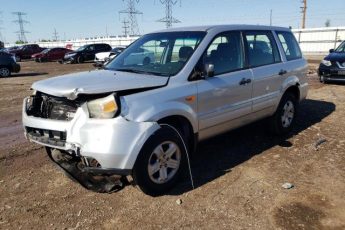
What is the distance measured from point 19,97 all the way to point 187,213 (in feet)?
31.7

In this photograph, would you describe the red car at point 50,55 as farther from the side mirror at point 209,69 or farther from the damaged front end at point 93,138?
A: the side mirror at point 209,69

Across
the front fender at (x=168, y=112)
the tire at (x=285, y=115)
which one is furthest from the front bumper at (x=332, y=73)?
the front fender at (x=168, y=112)

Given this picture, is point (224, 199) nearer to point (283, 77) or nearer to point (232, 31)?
point (232, 31)

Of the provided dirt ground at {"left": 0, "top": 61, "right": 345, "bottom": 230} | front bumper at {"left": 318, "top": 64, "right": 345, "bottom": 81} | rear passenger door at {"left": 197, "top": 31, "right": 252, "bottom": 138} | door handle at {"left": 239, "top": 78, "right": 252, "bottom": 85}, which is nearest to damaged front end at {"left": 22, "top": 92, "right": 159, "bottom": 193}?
dirt ground at {"left": 0, "top": 61, "right": 345, "bottom": 230}

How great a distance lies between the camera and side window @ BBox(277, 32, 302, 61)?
6280 mm

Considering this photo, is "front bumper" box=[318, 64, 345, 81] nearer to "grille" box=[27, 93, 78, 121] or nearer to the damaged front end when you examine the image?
the damaged front end

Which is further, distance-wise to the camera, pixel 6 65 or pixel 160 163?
pixel 6 65

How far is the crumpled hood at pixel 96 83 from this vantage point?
3635 millimetres

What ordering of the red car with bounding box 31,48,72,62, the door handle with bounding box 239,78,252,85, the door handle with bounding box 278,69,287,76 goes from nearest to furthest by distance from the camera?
the door handle with bounding box 239,78,252,85 < the door handle with bounding box 278,69,287,76 < the red car with bounding box 31,48,72,62

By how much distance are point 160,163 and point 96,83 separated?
1.12 m

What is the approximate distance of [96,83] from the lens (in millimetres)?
3812

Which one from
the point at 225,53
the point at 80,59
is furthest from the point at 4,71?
the point at 225,53

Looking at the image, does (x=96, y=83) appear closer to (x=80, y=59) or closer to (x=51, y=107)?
(x=51, y=107)

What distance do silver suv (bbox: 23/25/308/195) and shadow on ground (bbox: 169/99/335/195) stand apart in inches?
16.3
